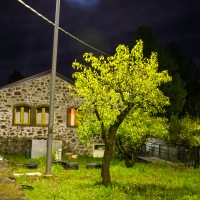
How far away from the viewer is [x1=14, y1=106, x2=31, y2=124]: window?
90.7ft

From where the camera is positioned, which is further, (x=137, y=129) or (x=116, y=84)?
(x=137, y=129)

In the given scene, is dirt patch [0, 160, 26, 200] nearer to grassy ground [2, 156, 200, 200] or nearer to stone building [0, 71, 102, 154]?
grassy ground [2, 156, 200, 200]

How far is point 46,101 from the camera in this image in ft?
92.0

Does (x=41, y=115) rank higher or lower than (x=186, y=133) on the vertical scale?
higher

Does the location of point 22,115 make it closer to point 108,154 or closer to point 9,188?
point 108,154

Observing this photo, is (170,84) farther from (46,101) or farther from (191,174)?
(191,174)

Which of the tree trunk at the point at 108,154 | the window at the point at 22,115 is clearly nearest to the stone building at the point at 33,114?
the window at the point at 22,115

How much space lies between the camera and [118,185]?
46.0 feet

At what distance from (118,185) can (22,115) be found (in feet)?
50.5

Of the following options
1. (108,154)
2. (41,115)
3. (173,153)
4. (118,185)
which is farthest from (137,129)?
(41,115)

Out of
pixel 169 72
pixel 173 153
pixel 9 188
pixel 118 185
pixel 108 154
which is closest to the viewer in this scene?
pixel 9 188

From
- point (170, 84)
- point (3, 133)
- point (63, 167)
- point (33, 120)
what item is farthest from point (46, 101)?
point (170, 84)

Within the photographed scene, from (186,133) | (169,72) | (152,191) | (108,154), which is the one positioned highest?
(169,72)

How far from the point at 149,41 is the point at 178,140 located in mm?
15668
